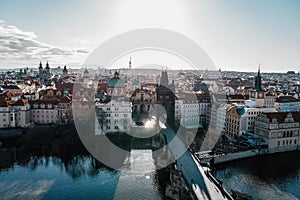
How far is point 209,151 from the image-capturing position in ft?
80.5

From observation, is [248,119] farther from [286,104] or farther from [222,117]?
[286,104]

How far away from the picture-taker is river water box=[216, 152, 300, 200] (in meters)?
18.3

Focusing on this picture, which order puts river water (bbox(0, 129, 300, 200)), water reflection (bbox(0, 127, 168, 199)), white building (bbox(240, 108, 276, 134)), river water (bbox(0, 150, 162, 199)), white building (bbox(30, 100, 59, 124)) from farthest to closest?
white building (bbox(30, 100, 59, 124)), white building (bbox(240, 108, 276, 134)), river water (bbox(0, 129, 300, 200)), water reflection (bbox(0, 127, 168, 199)), river water (bbox(0, 150, 162, 199))

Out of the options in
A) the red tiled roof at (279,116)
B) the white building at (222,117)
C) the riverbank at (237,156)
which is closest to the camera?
the riverbank at (237,156)

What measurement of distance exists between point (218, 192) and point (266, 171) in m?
8.79

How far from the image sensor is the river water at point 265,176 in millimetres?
18281

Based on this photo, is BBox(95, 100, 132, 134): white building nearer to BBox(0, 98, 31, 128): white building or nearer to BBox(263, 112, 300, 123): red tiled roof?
BBox(0, 98, 31, 128): white building

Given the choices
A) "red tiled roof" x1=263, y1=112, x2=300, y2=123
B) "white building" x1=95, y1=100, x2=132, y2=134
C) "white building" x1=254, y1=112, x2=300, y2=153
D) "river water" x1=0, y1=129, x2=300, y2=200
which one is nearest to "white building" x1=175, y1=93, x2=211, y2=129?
"white building" x1=95, y1=100, x2=132, y2=134

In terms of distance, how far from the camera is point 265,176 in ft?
68.2

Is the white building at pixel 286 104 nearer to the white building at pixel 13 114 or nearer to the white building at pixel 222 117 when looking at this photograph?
the white building at pixel 222 117

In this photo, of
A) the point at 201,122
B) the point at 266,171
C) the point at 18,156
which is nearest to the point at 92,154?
the point at 18,156

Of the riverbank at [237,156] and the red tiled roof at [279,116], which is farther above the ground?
the red tiled roof at [279,116]

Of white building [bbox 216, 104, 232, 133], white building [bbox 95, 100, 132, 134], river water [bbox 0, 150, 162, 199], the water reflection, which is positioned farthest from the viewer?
white building [bbox 216, 104, 232, 133]

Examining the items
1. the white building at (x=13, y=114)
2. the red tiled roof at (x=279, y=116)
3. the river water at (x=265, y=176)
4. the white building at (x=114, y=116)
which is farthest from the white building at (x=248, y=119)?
the white building at (x=13, y=114)
